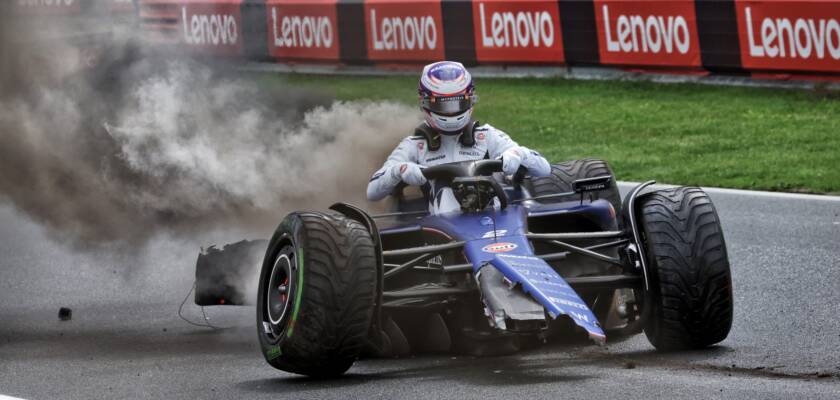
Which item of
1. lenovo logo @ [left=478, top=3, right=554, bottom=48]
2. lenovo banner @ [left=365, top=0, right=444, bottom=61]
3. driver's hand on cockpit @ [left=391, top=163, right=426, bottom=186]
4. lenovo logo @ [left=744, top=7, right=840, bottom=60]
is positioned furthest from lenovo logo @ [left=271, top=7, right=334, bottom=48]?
driver's hand on cockpit @ [left=391, top=163, right=426, bottom=186]

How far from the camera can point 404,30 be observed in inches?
923

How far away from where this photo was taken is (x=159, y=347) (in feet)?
31.3

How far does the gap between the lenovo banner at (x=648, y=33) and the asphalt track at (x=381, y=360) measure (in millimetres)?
6371

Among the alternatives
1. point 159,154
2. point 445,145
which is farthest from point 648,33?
point 445,145

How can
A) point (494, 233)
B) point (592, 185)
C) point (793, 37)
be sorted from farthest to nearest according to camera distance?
1. point (793, 37)
2. point (592, 185)
3. point (494, 233)

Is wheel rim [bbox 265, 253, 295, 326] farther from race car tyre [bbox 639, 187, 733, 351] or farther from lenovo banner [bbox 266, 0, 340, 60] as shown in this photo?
lenovo banner [bbox 266, 0, 340, 60]

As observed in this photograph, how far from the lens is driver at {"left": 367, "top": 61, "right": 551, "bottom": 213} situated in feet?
30.6

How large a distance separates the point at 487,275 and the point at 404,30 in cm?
1583

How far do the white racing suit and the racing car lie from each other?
0.43 feet

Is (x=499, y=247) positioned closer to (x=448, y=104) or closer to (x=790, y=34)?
(x=448, y=104)

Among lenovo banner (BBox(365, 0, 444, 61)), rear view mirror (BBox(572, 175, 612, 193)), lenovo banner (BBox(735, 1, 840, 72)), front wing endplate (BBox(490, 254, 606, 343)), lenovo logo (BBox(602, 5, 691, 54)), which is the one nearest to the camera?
front wing endplate (BBox(490, 254, 606, 343))

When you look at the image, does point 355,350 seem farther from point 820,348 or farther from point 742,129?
point 742,129

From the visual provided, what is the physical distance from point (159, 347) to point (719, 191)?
6690 mm

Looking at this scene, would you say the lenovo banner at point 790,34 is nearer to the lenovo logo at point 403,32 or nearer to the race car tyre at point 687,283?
the lenovo logo at point 403,32
